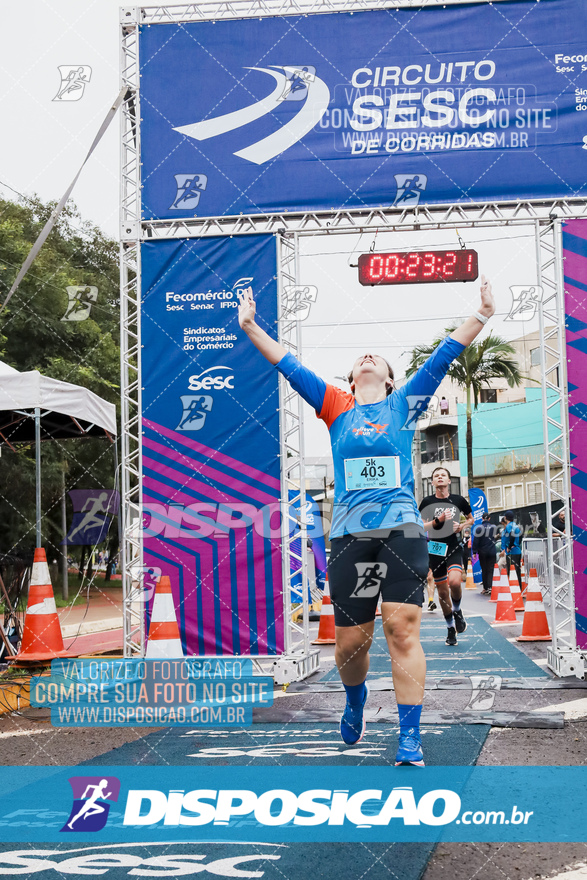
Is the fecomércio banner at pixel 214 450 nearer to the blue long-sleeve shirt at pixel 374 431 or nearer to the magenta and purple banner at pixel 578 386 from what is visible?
the magenta and purple banner at pixel 578 386

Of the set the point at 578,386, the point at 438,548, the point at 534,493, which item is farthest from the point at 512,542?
the point at 534,493

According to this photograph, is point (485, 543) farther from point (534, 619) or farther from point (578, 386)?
point (578, 386)

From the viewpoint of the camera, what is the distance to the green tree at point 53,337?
66.7ft

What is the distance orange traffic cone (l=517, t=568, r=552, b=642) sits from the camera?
10.6 meters

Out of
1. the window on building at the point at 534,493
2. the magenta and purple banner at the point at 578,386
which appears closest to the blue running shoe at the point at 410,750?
the magenta and purple banner at the point at 578,386

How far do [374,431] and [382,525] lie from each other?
493 mm

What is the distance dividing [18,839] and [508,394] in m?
48.1

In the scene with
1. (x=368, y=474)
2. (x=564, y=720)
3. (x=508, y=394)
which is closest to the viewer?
(x=368, y=474)

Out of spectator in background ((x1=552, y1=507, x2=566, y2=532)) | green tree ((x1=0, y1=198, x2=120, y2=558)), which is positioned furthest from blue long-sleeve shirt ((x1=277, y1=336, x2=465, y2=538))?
green tree ((x1=0, y1=198, x2=120, y2=558))

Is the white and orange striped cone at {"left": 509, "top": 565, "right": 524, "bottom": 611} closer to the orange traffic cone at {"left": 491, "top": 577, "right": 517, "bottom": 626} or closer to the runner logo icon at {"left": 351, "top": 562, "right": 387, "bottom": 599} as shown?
the orange traffic cone at {"left": 491, "top": 577, "right": 517, "bottom": 626}

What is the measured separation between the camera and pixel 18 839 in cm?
357

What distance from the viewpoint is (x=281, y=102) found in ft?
27.9

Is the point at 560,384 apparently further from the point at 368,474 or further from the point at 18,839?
the point at 18,839

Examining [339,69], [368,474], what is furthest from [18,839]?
[339,69]
